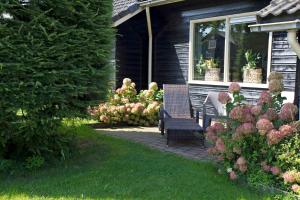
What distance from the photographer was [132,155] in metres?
6.32

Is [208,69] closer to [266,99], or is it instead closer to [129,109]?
[129,109]

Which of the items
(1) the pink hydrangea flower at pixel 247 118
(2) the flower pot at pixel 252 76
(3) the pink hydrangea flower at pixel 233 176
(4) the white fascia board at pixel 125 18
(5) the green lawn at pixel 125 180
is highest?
(4) the white fascia board at pixel 125 18

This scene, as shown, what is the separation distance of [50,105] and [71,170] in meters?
0.99

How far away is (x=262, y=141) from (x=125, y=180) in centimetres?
180

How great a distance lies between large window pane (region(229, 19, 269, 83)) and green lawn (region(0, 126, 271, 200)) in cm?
369

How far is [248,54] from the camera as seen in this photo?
9.08 m

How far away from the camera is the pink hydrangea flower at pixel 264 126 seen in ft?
15.5

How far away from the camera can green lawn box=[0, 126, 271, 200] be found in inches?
182

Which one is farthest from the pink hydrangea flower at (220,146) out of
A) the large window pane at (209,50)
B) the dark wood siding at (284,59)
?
the large window pane at (209,50)

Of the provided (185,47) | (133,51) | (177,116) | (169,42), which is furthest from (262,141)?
(133,51)

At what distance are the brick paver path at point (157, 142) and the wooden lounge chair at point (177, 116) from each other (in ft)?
0.64

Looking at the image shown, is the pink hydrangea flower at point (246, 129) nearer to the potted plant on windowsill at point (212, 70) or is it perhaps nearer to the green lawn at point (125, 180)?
the green lawn at point (125, 180)

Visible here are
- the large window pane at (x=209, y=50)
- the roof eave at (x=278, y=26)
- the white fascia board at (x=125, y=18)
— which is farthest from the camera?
the white fascia board at (x=125, y=18)

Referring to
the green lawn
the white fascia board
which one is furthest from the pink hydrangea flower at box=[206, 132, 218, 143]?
the white fascia board
